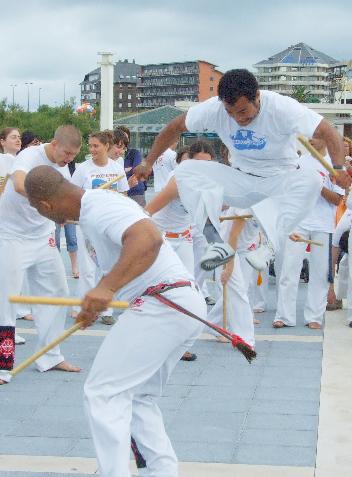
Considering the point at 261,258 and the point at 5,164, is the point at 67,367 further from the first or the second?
the point at 5,164

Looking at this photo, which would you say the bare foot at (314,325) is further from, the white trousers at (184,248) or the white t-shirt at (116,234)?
the white t-shirt at (116,234)

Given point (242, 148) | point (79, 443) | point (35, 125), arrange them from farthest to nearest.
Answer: point (35, 125), point (242, 148), point (79, 443)

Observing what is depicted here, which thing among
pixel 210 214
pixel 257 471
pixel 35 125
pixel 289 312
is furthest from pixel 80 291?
pixel 35 125

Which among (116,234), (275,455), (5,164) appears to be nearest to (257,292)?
(5,164)

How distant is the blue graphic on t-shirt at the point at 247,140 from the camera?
20.2 ft

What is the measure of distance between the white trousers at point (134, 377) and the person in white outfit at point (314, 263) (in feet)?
17.4

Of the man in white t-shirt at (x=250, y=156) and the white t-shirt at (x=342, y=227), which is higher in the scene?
the man in white t-shirt at (x=250, y=156)

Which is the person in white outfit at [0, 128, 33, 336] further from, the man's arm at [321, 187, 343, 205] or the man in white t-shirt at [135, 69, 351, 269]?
the man's arm at [321, 187, 343, 205]

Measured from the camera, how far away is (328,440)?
546 centimetres

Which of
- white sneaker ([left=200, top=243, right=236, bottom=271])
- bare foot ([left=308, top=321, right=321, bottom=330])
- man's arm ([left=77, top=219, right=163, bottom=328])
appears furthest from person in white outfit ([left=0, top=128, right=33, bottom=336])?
man's arm ([left=77, top=219, right=163, bottom=328])

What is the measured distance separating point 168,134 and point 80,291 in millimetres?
3759

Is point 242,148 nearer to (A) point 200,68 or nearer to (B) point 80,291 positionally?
(B) point 80,291

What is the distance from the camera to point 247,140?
6.20 m

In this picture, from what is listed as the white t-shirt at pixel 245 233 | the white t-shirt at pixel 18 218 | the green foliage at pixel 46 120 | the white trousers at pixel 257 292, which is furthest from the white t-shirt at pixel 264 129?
the green foliage at pixel 46 120
